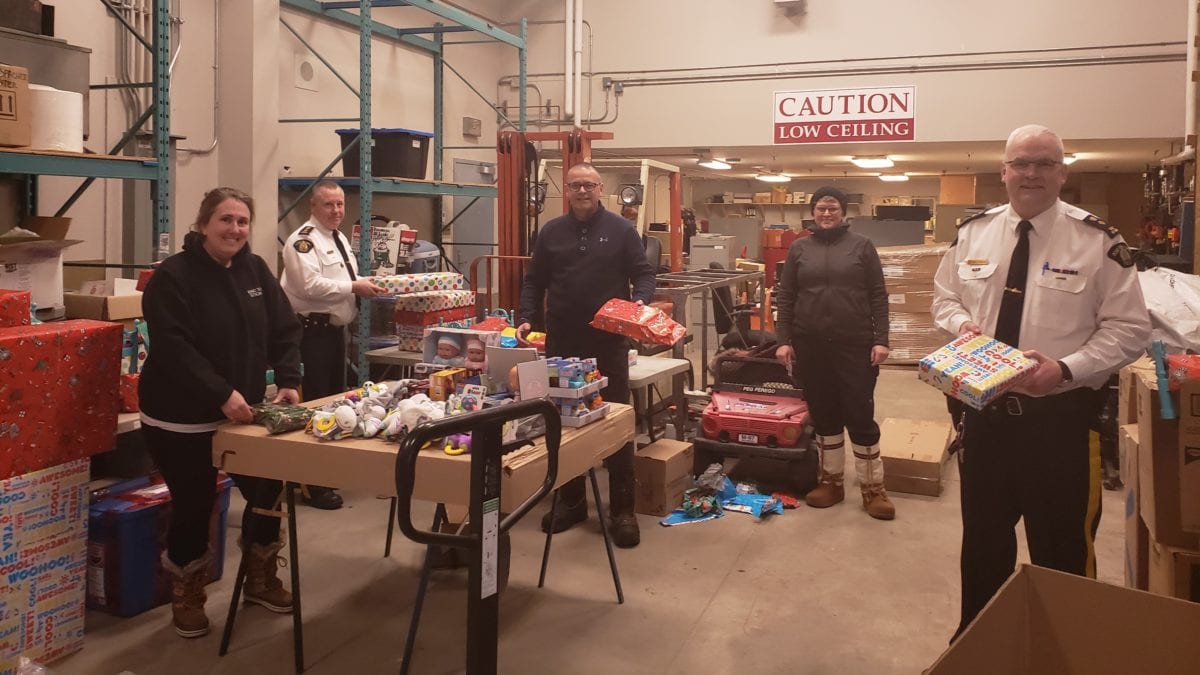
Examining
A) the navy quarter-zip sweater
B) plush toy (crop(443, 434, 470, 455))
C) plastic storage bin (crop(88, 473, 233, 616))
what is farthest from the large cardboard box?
plastic storage bin (crop(88, 473, 233, 616))

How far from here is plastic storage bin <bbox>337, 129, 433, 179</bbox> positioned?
21.9ft

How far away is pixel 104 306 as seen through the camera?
3.76 m

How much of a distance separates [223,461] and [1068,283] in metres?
2.55

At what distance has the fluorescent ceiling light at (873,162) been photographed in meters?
12.2

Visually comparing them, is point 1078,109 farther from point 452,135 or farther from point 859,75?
point 452,135

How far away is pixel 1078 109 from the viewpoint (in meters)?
9.10

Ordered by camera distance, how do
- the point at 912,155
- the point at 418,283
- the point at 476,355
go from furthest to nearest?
the point at 912,155 → the point at 418,283 → the point at 476,355

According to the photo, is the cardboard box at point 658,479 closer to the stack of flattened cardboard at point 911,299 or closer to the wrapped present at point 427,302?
the wrapped present at point 427,302

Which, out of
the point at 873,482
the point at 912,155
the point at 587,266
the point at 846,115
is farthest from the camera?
the point at 912,155

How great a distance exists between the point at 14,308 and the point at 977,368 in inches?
118

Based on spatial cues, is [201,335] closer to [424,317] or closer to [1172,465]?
[424,317]

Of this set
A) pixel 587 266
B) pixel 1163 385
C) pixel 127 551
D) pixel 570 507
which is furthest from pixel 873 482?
pixel 127 551

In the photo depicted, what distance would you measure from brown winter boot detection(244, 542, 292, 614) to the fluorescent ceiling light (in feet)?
34.0

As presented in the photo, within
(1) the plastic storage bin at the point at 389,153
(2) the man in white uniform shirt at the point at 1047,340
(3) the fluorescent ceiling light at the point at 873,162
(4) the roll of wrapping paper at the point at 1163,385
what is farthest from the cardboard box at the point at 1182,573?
(3) the fluorescent ceiling light at the point at 873,162
